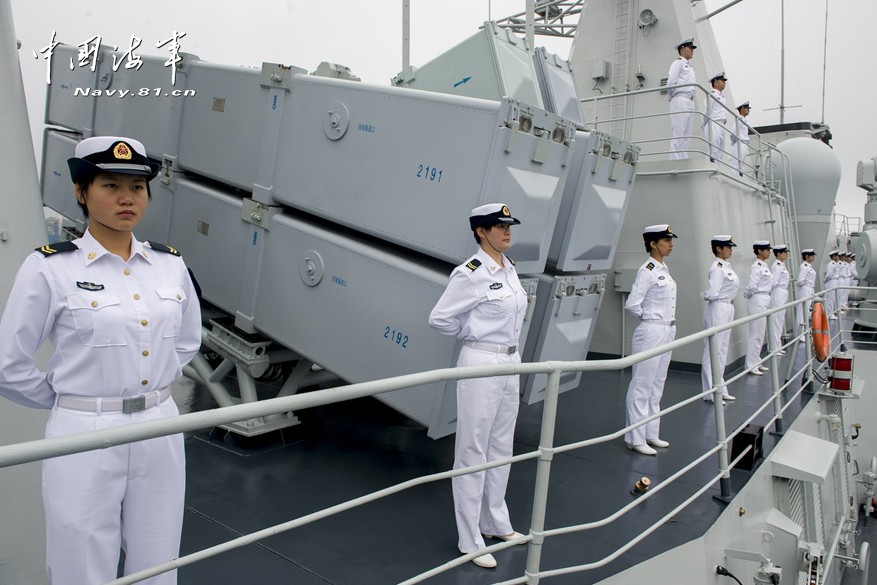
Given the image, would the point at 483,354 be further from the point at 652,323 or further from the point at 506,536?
the point at 652,323

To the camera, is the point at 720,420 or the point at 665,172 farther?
the point at 665,172

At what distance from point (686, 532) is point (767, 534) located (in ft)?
4.20

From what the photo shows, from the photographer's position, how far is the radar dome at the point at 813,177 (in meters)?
13.8

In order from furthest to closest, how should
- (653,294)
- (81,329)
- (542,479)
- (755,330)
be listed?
(755,330), (653,294), (542,479), (81,329)

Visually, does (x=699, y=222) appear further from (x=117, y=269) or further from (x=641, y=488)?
(x=117, y=269)

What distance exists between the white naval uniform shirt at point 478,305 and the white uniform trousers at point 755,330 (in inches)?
229

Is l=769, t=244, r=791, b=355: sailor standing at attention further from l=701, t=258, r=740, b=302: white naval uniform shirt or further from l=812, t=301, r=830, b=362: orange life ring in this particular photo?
l=812, t=301, r=830, b=362: orange life ring

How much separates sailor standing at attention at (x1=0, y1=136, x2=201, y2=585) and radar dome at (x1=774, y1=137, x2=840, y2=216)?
1426 cm

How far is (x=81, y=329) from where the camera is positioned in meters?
1.71

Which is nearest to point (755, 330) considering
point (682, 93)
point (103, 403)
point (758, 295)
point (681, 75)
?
point (758, 295)

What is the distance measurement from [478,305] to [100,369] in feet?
5.92

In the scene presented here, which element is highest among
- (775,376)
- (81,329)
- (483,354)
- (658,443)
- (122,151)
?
(122,151)

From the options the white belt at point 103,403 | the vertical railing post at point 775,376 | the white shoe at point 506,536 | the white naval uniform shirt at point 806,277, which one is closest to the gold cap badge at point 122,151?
the white belt at point 103,403

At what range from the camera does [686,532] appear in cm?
330
